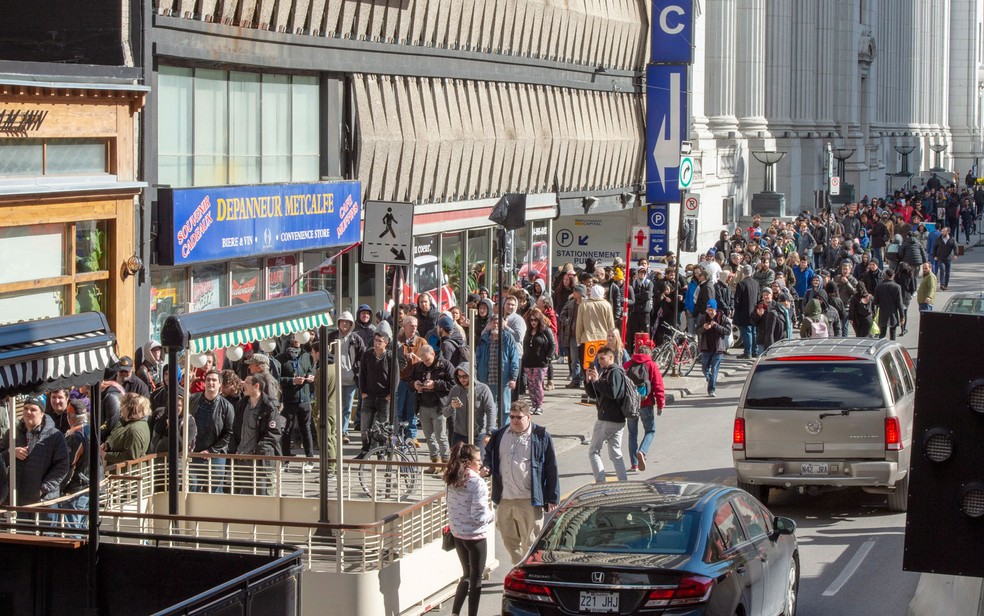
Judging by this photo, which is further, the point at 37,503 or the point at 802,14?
the point at 802,14

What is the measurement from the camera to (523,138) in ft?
106

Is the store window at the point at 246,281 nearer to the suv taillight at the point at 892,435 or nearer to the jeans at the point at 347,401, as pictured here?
the jeans at the point at 347,401

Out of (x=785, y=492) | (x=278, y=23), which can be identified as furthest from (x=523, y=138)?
(x=785, y=492)

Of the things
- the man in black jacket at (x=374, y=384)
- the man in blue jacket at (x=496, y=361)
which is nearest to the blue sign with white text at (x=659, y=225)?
the man in blue jacket at (x=496, y=361)

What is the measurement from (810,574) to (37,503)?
675 centimetres

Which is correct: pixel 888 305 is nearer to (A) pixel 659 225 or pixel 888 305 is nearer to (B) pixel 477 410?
(A) pixel 659 225

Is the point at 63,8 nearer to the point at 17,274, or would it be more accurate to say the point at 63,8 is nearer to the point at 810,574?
the point at 17,274

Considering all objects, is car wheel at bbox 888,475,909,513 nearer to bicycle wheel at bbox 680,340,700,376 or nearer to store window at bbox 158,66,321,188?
store window at bbox 158,66,321,188

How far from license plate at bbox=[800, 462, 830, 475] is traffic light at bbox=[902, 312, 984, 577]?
844cm

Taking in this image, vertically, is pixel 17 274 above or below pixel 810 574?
above

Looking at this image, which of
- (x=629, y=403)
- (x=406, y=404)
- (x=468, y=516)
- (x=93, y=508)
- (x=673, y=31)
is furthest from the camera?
(x=673, y=31)

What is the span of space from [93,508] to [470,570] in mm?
3940

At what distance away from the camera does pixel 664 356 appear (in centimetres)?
2706

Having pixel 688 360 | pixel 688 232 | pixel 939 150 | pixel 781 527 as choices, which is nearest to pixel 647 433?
pixel 781 527
